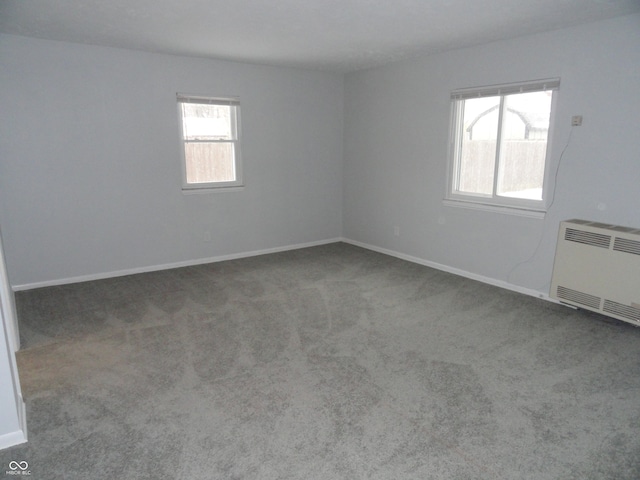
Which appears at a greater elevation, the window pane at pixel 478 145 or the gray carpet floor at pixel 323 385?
the window pane at pixel 478 145

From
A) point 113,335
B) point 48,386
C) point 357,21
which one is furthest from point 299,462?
point 357,21

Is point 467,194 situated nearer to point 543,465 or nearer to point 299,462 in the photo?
point 543,465

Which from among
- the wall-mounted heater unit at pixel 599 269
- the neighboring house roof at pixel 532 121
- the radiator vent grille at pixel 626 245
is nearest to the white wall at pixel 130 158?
the neighboring house roof at pixel 532 121

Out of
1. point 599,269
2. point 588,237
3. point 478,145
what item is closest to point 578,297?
point 599,269

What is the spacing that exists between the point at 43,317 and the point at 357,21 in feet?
12.1

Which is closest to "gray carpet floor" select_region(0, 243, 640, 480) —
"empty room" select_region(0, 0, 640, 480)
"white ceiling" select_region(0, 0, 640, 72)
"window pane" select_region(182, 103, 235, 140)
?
"empty room" select_region(0, 0, 640, 480)

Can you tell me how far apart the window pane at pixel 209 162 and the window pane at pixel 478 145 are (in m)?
2.87

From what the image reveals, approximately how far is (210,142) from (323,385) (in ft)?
12.0

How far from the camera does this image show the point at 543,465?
1.96 metres

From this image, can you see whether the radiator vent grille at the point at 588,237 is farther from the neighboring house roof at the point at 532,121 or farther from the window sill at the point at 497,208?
the neighboring house roof at the point at 532,121

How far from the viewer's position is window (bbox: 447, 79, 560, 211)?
3986 mm

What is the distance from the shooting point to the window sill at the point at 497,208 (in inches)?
160
